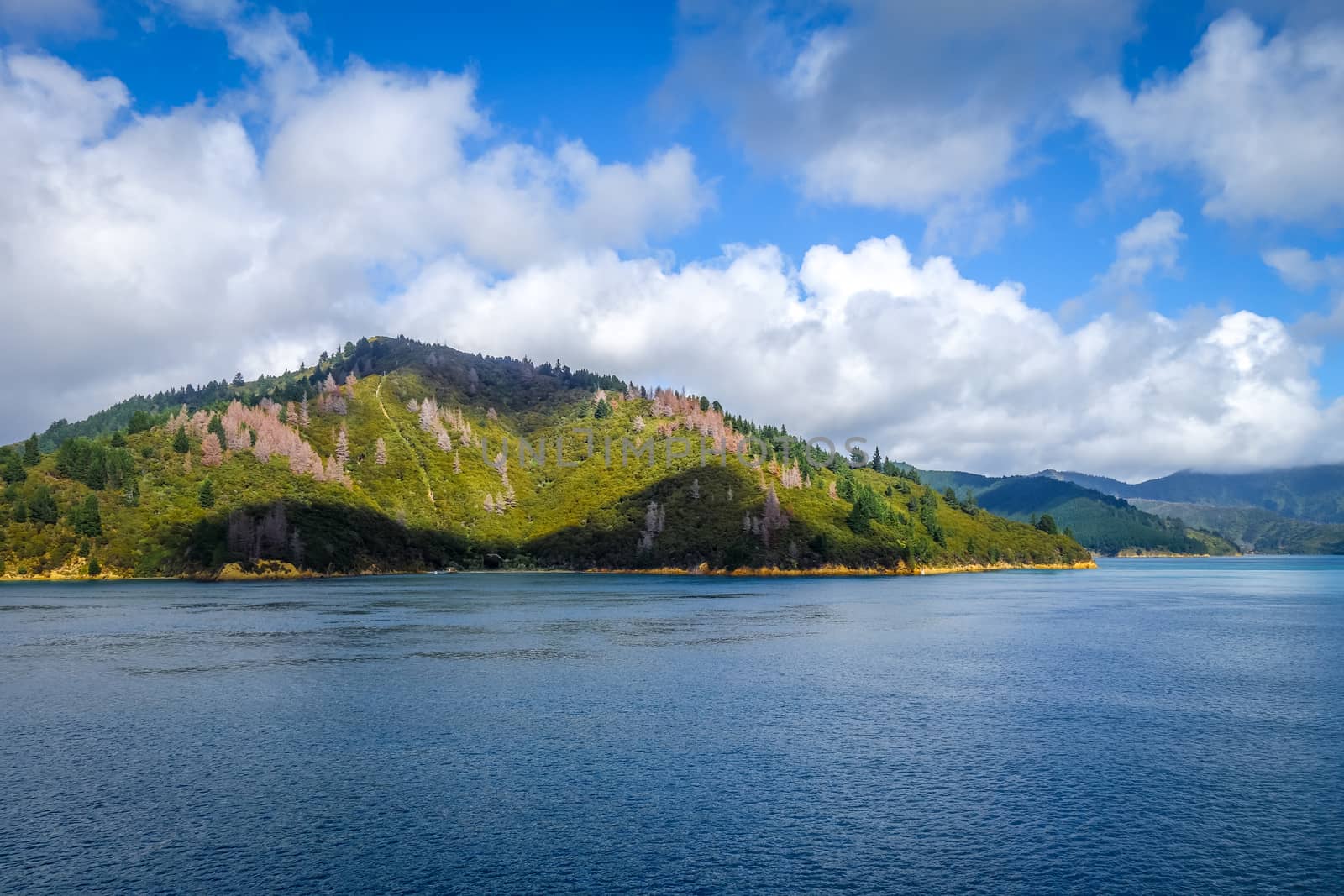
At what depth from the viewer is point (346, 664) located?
75188 mm

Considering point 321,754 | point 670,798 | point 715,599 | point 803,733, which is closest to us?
point 670,798

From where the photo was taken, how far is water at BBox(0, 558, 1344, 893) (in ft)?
97.0

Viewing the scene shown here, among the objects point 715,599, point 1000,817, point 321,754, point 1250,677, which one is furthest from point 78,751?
point 715,599

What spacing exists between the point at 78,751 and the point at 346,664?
30605 mm

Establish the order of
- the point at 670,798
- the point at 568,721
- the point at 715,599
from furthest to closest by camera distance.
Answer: the point at 715,599 → the point at 568,721 → the point at 670,798

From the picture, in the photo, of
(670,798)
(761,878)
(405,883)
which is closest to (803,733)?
(670,798)

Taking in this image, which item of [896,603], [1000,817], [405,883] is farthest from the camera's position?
[896,603]

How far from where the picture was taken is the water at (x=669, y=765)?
2956 centimetres

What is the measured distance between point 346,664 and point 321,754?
107ft

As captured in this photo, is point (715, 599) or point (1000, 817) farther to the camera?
point (715, 599)

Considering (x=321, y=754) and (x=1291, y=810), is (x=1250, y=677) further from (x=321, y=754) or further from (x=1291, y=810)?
(x=321, y=754)

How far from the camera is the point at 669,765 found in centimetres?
4269

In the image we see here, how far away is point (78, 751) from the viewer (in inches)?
1767

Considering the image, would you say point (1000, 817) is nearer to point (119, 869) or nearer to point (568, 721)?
point (568, 721)
